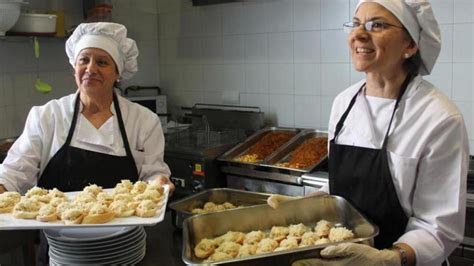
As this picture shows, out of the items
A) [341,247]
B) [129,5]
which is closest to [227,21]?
[129,5]

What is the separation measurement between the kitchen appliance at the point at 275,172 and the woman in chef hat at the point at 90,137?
106cm

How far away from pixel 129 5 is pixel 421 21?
121 inches

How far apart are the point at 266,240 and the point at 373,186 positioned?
15.4 inches

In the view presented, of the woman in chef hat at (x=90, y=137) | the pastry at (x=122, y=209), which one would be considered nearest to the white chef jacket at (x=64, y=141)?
the woman in chef hat at (x=90, y=137)

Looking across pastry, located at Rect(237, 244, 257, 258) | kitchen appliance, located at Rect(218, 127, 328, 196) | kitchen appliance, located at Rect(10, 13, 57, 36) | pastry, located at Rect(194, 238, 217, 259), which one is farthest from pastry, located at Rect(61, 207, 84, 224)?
kitchen appliance, located at Rect(10, 13, 57, 36)

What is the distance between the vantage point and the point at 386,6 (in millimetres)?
1504

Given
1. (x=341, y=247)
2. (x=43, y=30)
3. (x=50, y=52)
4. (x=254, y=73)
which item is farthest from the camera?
(x=254, y=73)

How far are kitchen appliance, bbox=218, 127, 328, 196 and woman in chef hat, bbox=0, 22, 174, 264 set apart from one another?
1058 millimetres

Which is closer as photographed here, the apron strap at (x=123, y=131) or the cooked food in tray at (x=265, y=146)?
the apron strap at (x=123, y=131)

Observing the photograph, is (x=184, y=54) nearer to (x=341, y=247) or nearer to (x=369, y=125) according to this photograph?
(x=369, y=125)

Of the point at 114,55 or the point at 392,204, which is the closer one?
the point at 392,204

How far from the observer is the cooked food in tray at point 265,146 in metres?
3.14

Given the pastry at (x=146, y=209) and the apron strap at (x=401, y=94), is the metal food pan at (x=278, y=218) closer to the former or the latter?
the pastry at (x=146, y=209)

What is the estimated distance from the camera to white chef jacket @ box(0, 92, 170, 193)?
1.85 m
